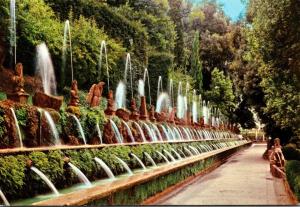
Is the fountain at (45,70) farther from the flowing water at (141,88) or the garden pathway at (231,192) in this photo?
the garden pathway at (231,192)

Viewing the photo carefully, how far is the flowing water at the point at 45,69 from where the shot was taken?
46.1ft

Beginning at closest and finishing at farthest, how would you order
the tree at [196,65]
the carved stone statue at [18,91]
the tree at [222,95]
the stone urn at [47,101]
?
the carved stone statue at [18,91] < the stone urn at [47,101] < the tree at [196,65] < the tree at [222,95]

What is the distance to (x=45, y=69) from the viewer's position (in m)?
14.7

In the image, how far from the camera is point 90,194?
4746 mm

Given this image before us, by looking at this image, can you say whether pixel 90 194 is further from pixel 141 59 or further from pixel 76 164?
pixel 141 59

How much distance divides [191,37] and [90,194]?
19.3 meters

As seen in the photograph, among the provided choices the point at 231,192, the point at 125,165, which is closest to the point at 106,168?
the point at 125,165

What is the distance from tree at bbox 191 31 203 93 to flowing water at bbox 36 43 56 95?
920 cm

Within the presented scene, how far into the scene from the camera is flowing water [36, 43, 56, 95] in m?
14.1

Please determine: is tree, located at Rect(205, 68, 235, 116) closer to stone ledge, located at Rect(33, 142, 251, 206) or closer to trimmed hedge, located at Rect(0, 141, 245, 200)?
Result: trimmed hedge, located at Rect(0, 141, 245, 200)

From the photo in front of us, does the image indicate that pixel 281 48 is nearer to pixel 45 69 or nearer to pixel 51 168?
pixel 51 168

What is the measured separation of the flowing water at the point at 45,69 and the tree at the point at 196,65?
9.20 metres

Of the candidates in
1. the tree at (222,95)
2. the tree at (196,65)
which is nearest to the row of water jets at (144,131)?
the tree at (196,65)

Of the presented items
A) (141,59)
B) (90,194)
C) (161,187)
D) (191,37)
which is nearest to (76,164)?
(161,187)
